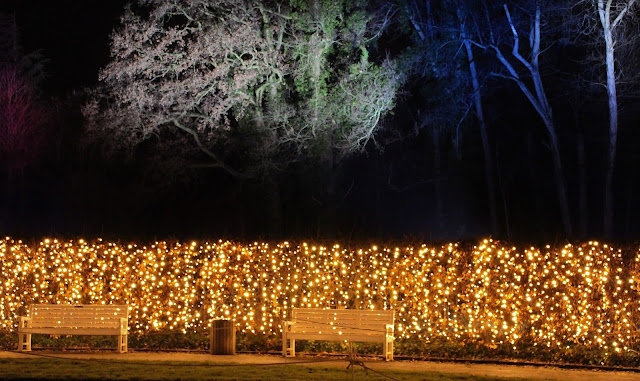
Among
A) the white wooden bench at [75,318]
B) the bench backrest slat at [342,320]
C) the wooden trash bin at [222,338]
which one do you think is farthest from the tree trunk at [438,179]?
the white wooden bench at [75,318]

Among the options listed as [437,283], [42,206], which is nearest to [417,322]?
[437,283]

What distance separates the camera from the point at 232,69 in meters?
22.7

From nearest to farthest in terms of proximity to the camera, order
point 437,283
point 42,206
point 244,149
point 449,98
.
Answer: point 437,283 → point 244,149 → point 449,98 → point 42,206

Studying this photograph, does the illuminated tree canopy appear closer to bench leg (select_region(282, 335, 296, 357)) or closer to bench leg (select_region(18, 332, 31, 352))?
bench leg (select_region(18, 332, 31, 352))

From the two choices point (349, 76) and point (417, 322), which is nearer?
point (417, 322)

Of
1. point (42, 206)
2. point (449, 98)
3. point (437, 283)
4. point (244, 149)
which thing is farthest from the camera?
point (42, 206)

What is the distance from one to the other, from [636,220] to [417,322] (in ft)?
98.9

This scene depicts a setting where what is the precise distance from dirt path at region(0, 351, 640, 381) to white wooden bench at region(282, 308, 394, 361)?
0.29 meters

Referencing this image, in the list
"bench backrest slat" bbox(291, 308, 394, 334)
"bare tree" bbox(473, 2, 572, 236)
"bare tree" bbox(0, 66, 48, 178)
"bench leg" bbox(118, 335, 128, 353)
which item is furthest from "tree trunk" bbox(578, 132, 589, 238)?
"bare tree" bbox(0, 66, 48, 178)

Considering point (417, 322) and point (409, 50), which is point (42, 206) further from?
point (417, 322)

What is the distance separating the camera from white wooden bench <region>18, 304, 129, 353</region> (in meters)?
12.6

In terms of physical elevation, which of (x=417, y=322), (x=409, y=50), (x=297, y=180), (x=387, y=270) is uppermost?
(x=409, y=50)

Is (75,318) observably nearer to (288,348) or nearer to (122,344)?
(122,344)

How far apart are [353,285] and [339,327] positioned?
1358 millimetres
